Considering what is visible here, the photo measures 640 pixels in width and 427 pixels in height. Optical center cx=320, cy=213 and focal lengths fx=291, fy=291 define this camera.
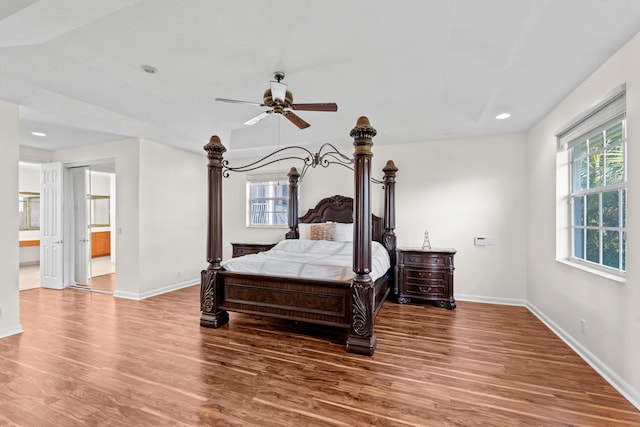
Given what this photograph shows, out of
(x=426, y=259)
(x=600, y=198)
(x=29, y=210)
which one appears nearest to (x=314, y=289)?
(x=426, y=259)

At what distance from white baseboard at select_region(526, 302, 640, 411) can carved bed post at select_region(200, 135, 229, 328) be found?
364 cm

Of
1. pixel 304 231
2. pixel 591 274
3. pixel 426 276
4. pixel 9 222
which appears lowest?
pixel 426 276

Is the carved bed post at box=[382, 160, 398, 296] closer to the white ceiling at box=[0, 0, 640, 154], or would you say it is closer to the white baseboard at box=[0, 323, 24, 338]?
the white ceiling at box=[0, 0, 640, 154]

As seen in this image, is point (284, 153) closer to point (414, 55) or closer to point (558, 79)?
point (414, 55)

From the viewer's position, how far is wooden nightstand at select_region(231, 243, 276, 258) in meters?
5.20

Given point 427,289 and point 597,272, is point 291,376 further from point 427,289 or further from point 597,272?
point 597,272

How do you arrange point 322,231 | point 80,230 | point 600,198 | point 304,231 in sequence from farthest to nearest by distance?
1. point 80,230
2. point 304,231
3. point 322,231
4. point 600,198

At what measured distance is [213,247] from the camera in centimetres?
353

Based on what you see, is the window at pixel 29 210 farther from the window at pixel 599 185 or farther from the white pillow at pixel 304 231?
the window at pixel 599 185

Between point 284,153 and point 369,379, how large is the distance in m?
4.16

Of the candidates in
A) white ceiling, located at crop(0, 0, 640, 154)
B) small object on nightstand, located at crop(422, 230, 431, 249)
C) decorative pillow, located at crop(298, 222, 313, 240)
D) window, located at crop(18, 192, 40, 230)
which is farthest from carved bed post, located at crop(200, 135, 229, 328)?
window, located at crop(18, 192, 40, 230)

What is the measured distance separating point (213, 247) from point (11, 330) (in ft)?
7.49

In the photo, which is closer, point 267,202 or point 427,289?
point 427,289

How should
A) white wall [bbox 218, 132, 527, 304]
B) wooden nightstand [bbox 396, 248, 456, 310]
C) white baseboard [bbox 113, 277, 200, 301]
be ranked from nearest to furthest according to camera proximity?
wooden nightstand [bbox 396, 248, 456, 310]
white wall [bbox 218, 132, 527, 304]
white baseboard [bbox 113, 277, 200, 301]
